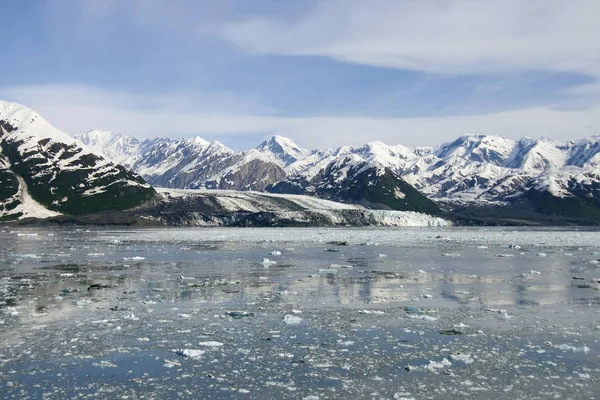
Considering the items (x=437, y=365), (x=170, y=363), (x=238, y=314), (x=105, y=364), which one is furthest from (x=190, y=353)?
(x=437, y=365)

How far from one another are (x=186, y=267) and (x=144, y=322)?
2251 centimetres

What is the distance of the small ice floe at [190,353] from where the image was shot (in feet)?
57.0

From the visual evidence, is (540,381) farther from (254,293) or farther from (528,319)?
(254,293)


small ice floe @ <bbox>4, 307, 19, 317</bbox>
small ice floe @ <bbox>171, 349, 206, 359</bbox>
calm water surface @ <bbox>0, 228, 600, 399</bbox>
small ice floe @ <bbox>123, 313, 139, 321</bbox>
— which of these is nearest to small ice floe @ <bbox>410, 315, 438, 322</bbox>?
calm water surface @ <bbox>0, 228, 600, 399</bbox>

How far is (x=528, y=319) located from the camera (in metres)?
23.4

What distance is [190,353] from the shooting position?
17500 millimetres

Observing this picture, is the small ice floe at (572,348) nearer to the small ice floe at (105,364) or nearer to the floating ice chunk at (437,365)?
the floating ice chunk at (437,365)

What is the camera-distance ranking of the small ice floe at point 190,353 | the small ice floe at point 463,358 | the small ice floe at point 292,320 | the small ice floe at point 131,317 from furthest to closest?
the small ice floe at point 131,317 → the small ice floe at point 292,320 → the small ice floe at point 190,353 → the small ice floe at point 463,358

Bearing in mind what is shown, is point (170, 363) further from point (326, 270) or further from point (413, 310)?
point (326, 270)

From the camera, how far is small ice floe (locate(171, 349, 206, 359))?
17359mm

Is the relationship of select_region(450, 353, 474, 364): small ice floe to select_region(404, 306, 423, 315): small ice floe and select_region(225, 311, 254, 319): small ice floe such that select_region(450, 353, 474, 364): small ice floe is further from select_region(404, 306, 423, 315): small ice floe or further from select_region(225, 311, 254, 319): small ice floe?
select_region(225, 311, 254, 319): small ice floe

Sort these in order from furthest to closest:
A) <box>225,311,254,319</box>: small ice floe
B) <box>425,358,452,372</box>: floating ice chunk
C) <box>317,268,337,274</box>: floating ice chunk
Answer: <box>317,268,337,274</box>: floating ice chunk → <box>225,311,254,319</box>: small ice floe → <box>425,358,452,372</box>: floating ice chunk

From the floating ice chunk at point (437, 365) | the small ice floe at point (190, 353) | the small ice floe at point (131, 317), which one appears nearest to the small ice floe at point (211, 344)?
the small ice floe at point (190, 353)

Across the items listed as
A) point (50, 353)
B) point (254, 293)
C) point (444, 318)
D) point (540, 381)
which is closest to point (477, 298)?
point (444, 318)
